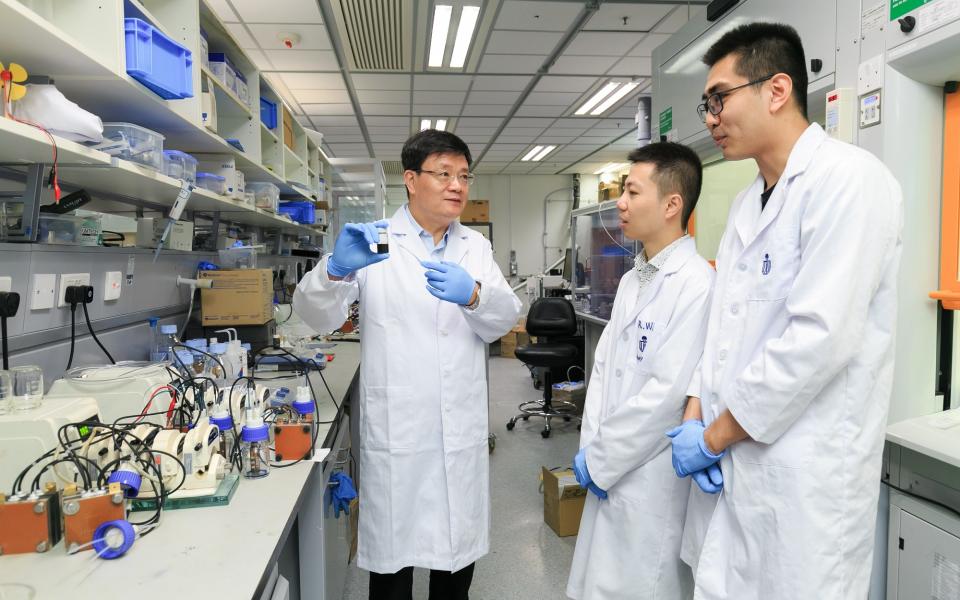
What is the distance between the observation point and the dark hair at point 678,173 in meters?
1.49

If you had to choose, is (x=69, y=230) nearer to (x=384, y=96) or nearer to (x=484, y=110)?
(x=384, y=96)

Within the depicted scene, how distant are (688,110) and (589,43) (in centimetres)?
216

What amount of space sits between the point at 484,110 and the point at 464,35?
183cm

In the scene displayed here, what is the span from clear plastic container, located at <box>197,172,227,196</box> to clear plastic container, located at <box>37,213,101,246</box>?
0.38 m

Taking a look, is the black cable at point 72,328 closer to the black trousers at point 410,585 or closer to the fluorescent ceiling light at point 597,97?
the black trousers at point 410,585

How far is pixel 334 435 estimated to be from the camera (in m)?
1.68

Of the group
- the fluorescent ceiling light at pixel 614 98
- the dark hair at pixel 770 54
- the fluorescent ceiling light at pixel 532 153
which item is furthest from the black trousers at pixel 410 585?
the fluorescent ceiling light at pixel 532 153

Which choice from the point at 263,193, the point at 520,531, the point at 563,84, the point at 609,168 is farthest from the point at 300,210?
the point at 609,168

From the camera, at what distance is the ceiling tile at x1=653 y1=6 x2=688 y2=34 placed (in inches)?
139

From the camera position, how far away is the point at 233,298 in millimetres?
2305

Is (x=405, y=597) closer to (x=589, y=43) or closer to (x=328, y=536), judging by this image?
(x=328, y=536)

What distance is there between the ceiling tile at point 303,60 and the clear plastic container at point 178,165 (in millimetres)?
2731

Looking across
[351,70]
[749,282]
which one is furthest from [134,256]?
[351,70]

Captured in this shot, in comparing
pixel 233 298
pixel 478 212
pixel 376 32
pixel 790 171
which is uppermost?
pixel 376 32
